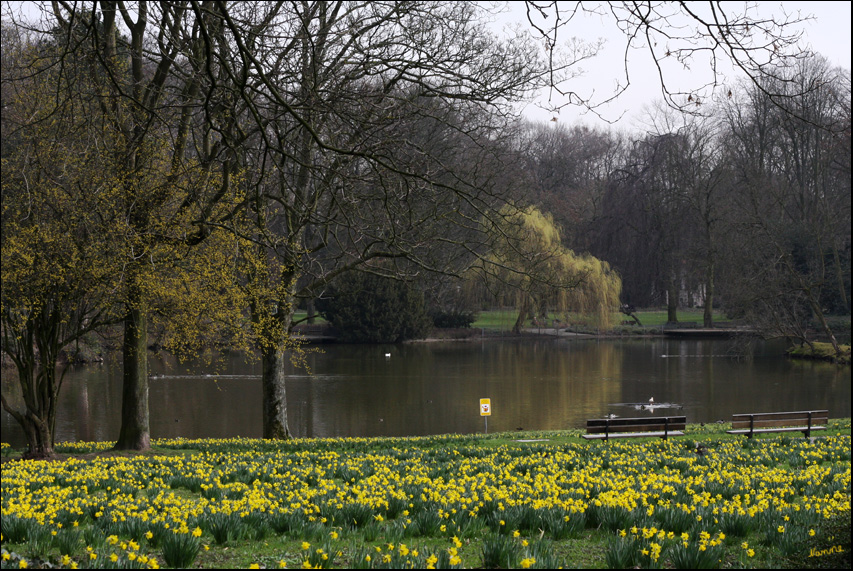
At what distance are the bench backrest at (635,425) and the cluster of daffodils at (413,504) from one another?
4.37 meters

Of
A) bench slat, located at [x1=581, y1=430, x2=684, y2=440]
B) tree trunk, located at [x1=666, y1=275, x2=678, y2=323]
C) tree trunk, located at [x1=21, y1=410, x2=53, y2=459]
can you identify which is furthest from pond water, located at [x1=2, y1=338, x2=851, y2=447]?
tree trunk, located at [x1=666, y1=275, x2=678, y2=323]

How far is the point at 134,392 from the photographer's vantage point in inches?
551

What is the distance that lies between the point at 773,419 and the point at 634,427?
275cm

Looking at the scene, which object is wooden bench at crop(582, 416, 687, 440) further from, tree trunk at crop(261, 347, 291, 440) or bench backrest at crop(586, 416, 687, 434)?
tree trunk at crop(261, 347, 291, 440)

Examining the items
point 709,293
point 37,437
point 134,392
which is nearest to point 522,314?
point 709,293

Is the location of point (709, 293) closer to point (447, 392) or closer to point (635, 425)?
point (447, 392)

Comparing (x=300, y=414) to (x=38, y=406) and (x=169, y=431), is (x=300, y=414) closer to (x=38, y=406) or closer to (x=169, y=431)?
(x=169, y=431)

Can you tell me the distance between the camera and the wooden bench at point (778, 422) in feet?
50.4

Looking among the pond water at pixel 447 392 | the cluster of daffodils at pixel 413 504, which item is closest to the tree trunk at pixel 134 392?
the pond water at pixel 447 392

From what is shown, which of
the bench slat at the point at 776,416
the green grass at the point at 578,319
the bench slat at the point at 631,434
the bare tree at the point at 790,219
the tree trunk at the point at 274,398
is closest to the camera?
the bench slat at the point at 631,434

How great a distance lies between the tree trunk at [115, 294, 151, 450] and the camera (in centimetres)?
1369

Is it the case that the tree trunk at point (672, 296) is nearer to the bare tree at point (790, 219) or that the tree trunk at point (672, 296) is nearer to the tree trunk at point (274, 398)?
the bare tree at point (790, 219)

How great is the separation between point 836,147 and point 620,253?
96.5 feet

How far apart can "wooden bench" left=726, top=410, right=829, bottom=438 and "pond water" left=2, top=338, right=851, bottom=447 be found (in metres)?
6.11
